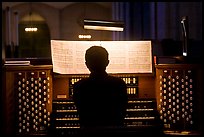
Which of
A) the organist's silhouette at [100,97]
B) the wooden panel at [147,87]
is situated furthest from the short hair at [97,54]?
the wooden panel at [147,87]

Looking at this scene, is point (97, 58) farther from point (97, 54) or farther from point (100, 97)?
point (100, 97)

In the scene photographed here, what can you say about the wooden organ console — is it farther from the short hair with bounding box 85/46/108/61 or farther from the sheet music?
the short hair with bounding box 85/46/108/61

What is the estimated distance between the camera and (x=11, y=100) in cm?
350

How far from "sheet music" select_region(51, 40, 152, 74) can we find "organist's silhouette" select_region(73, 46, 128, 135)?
1.95 ft

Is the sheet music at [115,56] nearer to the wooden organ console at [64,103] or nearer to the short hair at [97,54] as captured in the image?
the wooden organ console at [64,103]

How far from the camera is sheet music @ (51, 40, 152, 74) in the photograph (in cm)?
367

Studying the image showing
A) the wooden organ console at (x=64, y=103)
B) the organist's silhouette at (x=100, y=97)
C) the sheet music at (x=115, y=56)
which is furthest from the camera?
the sheet music at (x=115, y=56)

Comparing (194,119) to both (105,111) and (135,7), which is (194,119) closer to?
(105,111)

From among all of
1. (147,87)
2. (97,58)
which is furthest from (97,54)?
(147,87)

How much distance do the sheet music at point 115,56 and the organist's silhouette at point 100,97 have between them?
595 mm

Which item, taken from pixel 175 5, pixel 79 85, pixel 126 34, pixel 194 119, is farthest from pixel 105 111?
pixel 126 34

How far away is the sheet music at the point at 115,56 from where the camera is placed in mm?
3672

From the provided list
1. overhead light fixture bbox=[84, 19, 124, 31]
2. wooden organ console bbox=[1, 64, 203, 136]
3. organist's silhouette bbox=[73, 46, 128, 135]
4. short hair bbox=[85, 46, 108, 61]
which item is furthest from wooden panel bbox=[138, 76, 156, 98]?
short hair bbox=[85, 46, 108, 61]

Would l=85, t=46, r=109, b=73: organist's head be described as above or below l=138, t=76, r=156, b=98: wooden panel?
above
